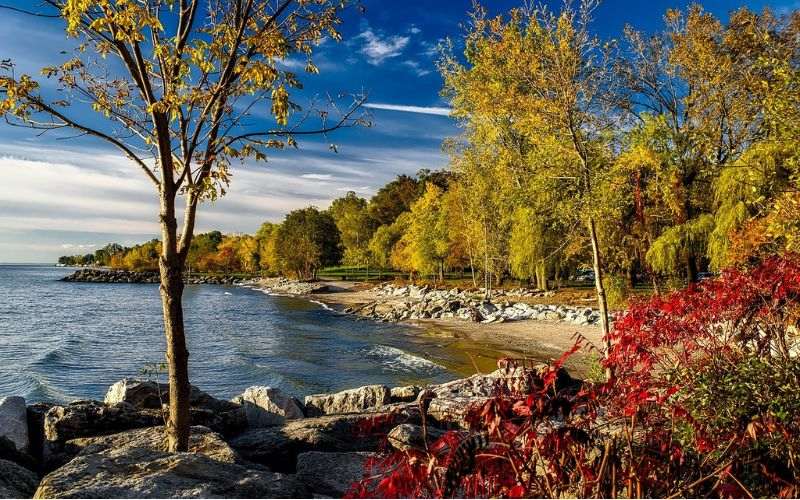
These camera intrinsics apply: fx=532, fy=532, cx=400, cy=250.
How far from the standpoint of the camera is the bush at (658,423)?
9.17 ft

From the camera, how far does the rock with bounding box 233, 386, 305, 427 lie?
1085 cm

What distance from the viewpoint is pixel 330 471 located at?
630cm

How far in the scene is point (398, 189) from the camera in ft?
284

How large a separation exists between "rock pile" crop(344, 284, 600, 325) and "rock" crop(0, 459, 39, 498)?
25.5 metres

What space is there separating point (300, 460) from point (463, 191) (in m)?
34.7

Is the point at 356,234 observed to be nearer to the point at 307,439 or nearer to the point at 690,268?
the point at 690,268

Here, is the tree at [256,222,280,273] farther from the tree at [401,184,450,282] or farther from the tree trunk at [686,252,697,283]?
the tree trunk at [686,252,697,283]

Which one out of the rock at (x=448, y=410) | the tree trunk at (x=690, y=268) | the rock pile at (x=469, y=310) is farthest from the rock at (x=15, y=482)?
the tree trunk at (x=690, y=268)

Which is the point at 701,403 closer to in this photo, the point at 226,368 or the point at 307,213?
the point at 226,368

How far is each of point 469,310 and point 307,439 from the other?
26163 millimetres

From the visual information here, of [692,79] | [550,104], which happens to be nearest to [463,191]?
[692,79]

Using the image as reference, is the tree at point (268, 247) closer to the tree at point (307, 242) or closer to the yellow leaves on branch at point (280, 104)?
the tree at point (307, 242)

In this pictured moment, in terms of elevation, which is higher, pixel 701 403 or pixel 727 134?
pixel 727 134

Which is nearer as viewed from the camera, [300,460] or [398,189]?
[300,460]
